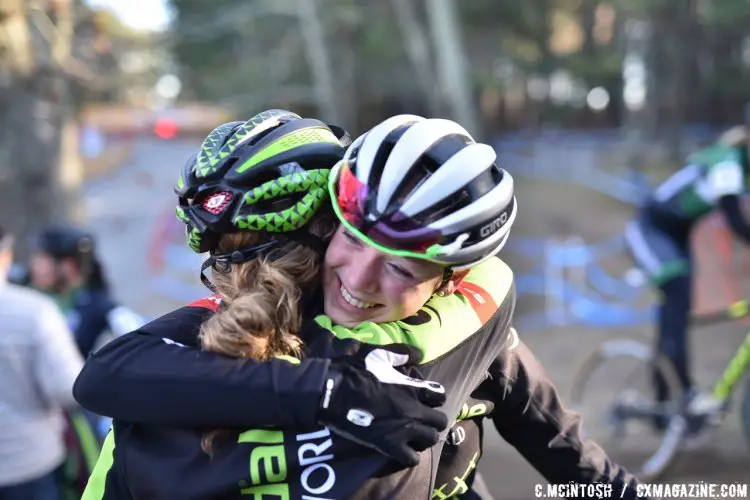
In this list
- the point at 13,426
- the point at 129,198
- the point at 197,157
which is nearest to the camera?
the point at 197,157

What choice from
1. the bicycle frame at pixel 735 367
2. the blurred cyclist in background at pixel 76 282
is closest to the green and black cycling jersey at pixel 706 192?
the bicycle frame at pixel 735 367

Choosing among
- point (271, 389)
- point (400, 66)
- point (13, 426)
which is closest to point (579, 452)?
point (271, 389)

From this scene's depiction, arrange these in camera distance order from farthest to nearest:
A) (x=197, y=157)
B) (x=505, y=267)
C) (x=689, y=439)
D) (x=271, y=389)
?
(x=689, y=439)
(x=505, y=267)
(x=197, y=157)
(x=271, y=389)

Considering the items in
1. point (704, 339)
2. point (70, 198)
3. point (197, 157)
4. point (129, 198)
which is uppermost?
point (197, 157)

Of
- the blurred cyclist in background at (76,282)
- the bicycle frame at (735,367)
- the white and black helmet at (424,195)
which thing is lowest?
the bicycle frame at (735,367)

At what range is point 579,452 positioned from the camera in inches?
77.5

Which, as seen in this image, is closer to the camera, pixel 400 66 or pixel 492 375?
pixel 492 375

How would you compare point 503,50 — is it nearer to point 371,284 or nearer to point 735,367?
point 735,367

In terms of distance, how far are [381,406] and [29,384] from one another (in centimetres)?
262

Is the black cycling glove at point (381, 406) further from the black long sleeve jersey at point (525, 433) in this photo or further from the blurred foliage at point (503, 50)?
the blurred foliage at point (503, 50)

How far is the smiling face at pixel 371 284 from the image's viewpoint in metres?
1.51

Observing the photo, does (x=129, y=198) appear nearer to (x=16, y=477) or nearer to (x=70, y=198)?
(x=70, y=198)

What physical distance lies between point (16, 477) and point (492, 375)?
261 centimetres

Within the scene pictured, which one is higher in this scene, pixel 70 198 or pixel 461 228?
pixel 461 228
